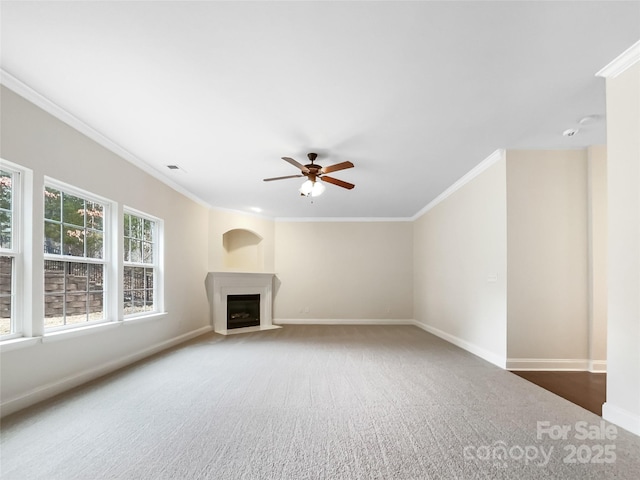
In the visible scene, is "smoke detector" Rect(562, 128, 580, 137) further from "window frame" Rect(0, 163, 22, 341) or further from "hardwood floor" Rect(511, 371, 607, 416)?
"window frame" Rect(0, 163, 22, 341)

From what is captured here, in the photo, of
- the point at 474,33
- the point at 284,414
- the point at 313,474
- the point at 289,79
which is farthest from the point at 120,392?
the point at 474,33

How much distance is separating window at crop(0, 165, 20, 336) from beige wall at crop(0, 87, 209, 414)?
120 mm

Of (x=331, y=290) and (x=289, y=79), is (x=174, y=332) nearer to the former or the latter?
(x=331, y=290)

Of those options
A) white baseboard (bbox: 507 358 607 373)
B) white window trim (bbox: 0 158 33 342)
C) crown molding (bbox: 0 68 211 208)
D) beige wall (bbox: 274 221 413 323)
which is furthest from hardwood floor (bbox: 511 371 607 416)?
crown molding (bbox: 0 68 211 208)

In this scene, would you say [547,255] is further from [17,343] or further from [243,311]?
[243,311]

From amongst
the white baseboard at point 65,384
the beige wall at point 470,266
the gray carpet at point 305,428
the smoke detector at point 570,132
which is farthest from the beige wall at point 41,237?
the smoke detector at point 570,132

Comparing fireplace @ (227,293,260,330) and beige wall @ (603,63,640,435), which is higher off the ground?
beige wall @ (603,63,640,435)

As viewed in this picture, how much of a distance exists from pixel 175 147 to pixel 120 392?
262 centimetres

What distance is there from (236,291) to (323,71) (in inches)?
239

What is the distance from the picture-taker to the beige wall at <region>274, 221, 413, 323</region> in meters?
8.90

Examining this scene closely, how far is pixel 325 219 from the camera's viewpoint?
29.8 feet

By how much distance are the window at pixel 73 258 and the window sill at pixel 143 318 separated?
1.18 feet

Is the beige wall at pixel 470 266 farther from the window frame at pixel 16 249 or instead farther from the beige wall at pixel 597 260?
the window frame at pixel 16 249

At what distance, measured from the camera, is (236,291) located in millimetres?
7941
